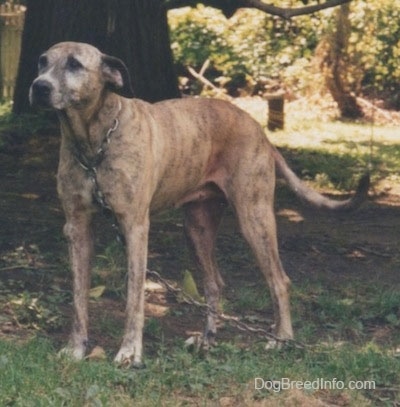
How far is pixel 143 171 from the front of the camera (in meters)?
7.58

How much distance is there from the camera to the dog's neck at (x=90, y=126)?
750 cm

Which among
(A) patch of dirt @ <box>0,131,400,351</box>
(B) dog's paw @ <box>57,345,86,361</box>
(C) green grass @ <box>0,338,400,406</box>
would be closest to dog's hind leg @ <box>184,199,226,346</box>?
(A) patch of dirt @ <box>0,131,400,351</box>

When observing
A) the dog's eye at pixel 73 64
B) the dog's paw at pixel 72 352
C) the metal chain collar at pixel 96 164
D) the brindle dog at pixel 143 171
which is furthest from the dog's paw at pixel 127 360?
the dog's eye at pixel 73 64

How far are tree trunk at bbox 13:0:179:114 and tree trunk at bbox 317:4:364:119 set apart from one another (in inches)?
326

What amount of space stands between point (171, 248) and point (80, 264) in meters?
3.04

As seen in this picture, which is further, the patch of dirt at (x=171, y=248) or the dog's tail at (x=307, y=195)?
the patch of dirt at (x=171, y=248)

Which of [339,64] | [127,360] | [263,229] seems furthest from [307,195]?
[339,64]

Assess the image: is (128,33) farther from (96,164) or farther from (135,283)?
(135,283)

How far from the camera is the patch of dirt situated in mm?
8781

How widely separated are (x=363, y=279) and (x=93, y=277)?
2.17 m

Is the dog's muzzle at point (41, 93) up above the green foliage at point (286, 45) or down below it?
above

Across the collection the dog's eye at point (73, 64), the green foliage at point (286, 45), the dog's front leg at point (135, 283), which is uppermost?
the dog's eye at point (73, 64)

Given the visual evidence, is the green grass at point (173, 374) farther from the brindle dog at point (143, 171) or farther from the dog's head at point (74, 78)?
the dog's head at point (74, 78)

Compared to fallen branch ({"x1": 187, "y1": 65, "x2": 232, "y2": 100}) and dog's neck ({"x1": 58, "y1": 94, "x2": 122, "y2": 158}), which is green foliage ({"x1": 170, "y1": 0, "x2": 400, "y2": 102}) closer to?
fallen branch ({"x1": 187, "y1": 65, "x2": 232, "y2": 100})
